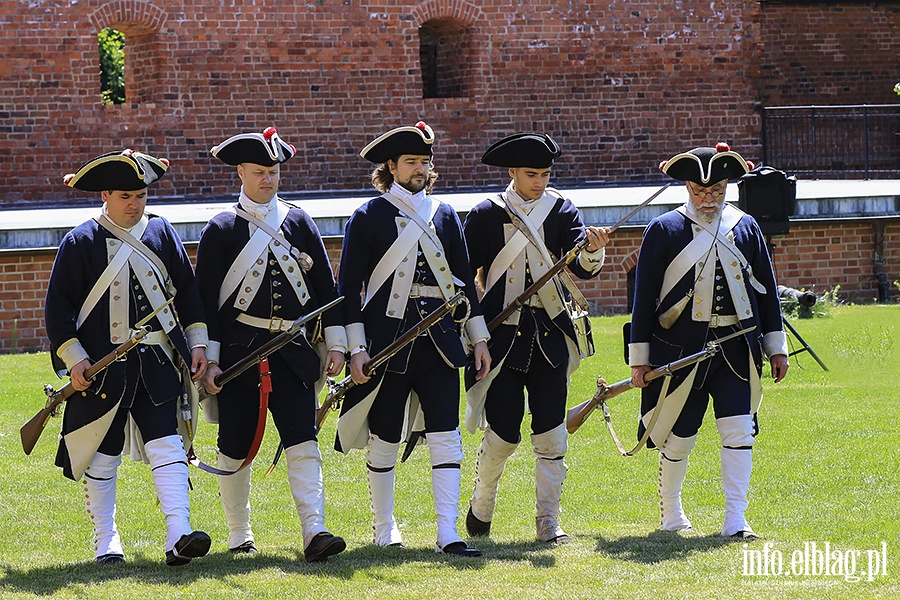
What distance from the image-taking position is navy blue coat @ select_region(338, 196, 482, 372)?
22.6ft

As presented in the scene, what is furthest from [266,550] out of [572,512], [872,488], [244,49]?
[244,49]

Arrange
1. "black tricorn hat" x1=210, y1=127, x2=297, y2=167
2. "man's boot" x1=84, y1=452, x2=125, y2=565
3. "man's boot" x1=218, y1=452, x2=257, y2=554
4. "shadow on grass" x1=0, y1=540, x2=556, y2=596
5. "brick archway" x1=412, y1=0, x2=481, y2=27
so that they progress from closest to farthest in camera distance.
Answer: "shadow on grass" x1=0, y1=540, x2=556, y2=596 < "man's boot" x1=84, y1=452, x2=125, y2=565 < "black tricorn hat" x1=210, y1=127, x2=297, y2=167 < "man's boot" x1=218, y1=452, x2=257, y2=554 < "brick archway" x1=412, y1=0, x2=481, y2=27

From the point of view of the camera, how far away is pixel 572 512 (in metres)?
8.15

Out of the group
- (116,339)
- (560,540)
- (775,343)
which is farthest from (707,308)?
(116,339)

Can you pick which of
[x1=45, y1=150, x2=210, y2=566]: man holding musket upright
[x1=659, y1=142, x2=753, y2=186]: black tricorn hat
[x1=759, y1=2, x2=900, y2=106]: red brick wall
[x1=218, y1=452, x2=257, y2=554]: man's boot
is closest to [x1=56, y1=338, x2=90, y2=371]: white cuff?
[x1=45, y1=150, x2=210, y2=566]: man holding musket upright

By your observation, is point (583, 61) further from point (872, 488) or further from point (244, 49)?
point (872, 488)

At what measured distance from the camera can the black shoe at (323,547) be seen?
6453 millimetres

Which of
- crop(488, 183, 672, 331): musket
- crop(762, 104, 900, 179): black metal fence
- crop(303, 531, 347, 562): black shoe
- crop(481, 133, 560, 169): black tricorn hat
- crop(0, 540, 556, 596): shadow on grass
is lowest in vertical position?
crop(0, 540, 556, 596): shadow on grass

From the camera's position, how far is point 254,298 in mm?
6805

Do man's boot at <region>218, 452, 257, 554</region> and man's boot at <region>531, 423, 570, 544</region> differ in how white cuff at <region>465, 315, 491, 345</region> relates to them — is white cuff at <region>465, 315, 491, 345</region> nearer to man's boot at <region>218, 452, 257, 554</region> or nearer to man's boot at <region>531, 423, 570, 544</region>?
man's boot at <region>531, 423, 570, 544</region>

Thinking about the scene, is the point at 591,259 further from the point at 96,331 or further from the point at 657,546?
the point at 96,331

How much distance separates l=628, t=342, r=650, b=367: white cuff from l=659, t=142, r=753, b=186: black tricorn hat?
32.3 inches

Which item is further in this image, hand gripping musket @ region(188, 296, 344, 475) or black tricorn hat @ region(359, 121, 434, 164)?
black tricorn hat @ region(359, 121, 434, 164)

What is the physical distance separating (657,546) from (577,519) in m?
1.15
